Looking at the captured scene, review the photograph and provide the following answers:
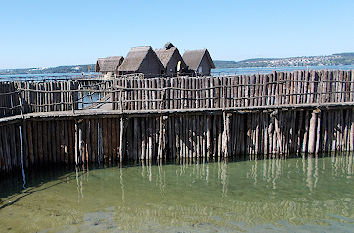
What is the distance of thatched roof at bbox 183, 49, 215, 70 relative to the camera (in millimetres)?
41781

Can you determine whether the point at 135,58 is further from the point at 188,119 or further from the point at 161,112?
the point at 161,112

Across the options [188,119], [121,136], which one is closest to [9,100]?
[121,136]

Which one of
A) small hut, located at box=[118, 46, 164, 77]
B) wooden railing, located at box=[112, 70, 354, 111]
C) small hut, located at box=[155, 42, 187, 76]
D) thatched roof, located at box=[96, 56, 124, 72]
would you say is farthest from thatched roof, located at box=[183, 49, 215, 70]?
wooden railing, located at box=[112, 70, 354, 111]

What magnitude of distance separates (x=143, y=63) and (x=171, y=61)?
4541mm

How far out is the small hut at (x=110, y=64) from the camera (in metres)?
45.4

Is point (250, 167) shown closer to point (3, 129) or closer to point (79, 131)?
point (79, 131)

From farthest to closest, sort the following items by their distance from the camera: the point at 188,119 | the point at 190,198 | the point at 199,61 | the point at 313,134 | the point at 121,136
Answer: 1. the point at 199,61
2. the point at 313,134
3. the point at 188,119
4. the point at 121,136
5. the point at 190,198

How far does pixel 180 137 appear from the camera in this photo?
55.7 ft

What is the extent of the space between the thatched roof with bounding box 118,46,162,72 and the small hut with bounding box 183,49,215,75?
6124mm

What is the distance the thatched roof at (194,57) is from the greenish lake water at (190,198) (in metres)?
26.3

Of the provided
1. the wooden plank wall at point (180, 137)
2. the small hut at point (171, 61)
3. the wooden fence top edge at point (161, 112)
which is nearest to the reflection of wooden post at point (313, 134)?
the wooden plank wall at point (180, 137)

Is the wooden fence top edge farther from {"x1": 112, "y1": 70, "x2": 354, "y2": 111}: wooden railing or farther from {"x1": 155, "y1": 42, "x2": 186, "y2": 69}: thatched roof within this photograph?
{"x1": 155, "y1": 42, "x2": 186, "y2": 69}: thatched roof

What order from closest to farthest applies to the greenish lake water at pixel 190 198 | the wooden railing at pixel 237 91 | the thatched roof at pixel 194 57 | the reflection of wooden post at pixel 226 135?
1. the greenish lake water at pixel 190 198
2. the reflection of wooden post at pixel 226 135
3. the wooden railing at pixel 237 91
4. the thatched roof at pixel 194 57

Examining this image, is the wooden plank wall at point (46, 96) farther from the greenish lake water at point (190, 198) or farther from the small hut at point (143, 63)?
the small hut at point (143, 63)
